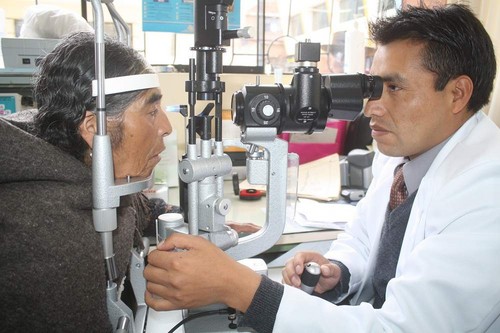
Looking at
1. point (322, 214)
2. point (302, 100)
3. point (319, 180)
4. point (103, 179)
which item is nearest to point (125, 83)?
point (103, 179)

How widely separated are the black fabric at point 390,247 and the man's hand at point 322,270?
0.11 metres

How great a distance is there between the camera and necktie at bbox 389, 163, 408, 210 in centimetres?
112

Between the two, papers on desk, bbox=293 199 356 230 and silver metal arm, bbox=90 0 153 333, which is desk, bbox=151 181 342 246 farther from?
silver metal arm, bbox=90 0 153 333

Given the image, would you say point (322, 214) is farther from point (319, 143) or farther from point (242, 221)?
point (319, 143)

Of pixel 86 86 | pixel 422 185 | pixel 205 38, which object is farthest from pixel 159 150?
pixel 422 185

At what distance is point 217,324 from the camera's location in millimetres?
883

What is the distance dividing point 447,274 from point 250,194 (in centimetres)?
103

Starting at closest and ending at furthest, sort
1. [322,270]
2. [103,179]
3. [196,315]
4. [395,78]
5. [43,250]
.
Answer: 1. [103,179]
2. [43,250]
3. [196,315]
4. [395,78]
5. [322,270]

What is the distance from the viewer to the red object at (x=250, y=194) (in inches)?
66.6

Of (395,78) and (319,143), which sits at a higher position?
(395,78)

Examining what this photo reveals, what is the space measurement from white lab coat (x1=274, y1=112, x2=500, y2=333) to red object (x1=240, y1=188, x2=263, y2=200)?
87cm

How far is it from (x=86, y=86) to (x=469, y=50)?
889 mm

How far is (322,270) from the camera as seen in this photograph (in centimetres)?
112

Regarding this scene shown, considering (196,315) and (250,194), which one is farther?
(250,194)
